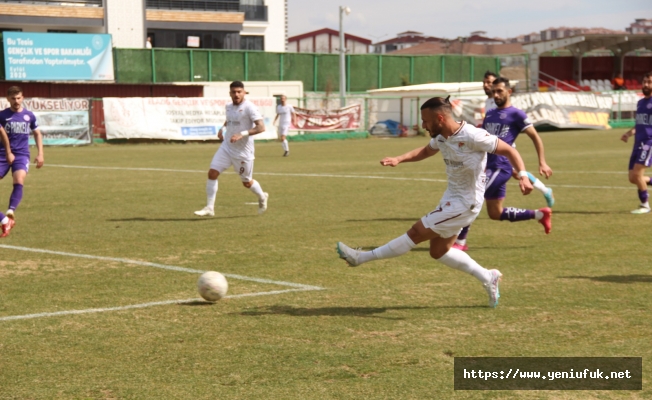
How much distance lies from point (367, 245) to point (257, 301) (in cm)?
355

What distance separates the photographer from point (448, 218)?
7.28 meters

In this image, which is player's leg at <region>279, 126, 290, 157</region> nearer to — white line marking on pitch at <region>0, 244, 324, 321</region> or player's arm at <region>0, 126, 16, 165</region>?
player's arm at <region>0, 126, 16, 165</region>

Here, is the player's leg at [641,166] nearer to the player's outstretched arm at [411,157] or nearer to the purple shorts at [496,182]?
the purple shorts at [496,182]

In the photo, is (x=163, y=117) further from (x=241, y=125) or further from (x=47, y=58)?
(x=241, y=125)

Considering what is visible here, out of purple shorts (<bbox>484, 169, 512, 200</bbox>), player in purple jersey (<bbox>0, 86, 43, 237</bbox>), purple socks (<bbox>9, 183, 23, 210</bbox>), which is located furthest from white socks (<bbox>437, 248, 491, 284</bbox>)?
player in purple jersey (<bbox>0, 86, 43, 237</bbox>)

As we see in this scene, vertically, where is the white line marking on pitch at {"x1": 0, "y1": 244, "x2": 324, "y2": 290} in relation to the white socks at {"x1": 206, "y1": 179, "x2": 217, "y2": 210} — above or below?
below

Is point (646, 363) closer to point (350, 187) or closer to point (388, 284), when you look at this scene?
point (388, 284)

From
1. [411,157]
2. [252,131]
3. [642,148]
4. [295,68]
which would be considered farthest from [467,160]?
[295,68]

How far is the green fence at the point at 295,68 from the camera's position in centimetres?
5028

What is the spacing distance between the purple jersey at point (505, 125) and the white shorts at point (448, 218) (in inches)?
144

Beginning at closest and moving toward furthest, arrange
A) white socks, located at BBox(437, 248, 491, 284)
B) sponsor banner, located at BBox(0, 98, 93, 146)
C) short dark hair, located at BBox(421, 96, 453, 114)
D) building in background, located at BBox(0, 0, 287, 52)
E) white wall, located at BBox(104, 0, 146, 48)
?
short dark hair, located at BBox(421, 96, 453, 114), white socks, located at BBox(437, 248, 491, 284), sponsor banner, located at BBox(0, 98, 93, 146), building in background, located at BBox(0, 0, 287, 52), white wall, located at BBox(104, 0, 146, 48)

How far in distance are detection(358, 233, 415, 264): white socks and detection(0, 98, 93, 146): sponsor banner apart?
2859 centimetres

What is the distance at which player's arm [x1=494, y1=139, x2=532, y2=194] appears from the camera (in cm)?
727

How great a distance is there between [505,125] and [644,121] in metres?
4.45
